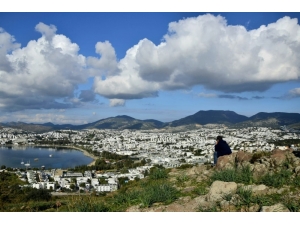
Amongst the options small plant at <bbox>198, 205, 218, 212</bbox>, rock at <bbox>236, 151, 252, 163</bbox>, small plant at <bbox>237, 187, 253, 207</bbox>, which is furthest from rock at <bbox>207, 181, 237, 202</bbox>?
rock at <bbox>236, 151, 252, 163</bbox>

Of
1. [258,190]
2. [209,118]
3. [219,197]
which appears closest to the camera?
Result: [219,197]

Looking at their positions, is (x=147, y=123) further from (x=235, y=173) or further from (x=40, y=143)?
(x=235, y=173)

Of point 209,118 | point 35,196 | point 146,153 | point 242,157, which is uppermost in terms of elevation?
point 209,118

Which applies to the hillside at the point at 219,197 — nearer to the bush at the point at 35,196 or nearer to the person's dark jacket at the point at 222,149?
the bush at the point at 35,196

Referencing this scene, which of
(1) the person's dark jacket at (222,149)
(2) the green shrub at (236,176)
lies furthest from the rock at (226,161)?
(2) the green shrub at (236,176)

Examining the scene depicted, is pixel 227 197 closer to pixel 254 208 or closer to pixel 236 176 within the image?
pixel 254 208

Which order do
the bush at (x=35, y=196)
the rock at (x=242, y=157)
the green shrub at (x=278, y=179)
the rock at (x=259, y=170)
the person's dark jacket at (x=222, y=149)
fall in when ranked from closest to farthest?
the green shrub at (x=278, y=179) < the rock at (x=259, y=170) < the rock at (x=242, y=157) < the bush at (x=35, y=196) < the person's dark jacket at (x=222, y=149)

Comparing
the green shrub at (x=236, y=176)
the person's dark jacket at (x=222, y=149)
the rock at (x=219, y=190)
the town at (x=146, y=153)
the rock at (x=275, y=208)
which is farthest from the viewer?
the town at (x=146, y=153)

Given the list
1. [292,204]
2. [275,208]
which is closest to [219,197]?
[275,208]

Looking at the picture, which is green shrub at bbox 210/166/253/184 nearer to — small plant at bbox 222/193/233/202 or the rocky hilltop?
the rocky hilltop
